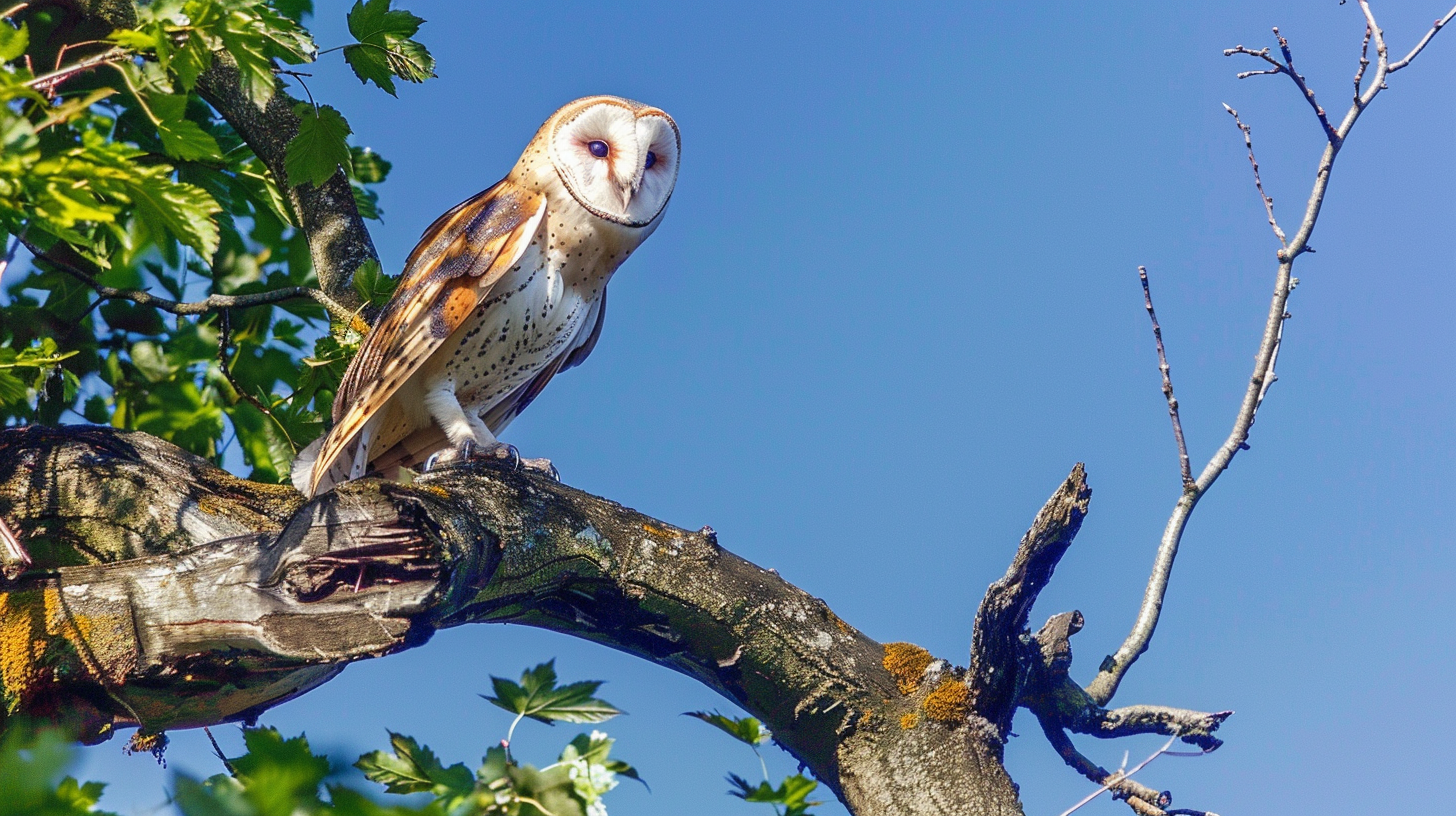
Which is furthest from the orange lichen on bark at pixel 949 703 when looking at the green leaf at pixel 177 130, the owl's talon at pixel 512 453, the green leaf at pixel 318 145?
the green leaf at pixel 318 145

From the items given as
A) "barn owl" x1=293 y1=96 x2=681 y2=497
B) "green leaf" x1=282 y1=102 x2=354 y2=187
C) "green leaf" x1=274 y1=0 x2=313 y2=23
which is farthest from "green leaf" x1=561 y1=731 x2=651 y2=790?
"green leaf" x1=274 y1=0 x2=313 y2=23

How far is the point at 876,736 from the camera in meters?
2.71

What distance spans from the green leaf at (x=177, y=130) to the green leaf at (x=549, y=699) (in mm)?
1186

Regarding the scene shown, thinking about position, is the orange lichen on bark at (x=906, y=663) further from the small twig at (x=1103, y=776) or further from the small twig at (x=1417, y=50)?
the small twig at (x=1417, y=50)

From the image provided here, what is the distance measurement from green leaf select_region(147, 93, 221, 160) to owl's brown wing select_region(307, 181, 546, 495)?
57.3 inches

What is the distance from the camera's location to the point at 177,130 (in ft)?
6.97

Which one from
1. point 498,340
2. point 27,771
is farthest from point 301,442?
point 27,771

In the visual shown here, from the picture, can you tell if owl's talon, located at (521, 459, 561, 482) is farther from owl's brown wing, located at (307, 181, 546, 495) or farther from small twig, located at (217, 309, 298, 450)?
small twig, located at (217, 309, 298, 450)

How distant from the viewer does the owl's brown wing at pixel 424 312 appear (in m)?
3.55

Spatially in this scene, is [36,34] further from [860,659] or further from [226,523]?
[860,659]

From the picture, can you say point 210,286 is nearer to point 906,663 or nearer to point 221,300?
point 221,300

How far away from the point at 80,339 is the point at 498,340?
160 cm

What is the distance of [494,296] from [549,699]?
223 cm

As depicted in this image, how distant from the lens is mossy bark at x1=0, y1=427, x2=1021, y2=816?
86.2 inches
